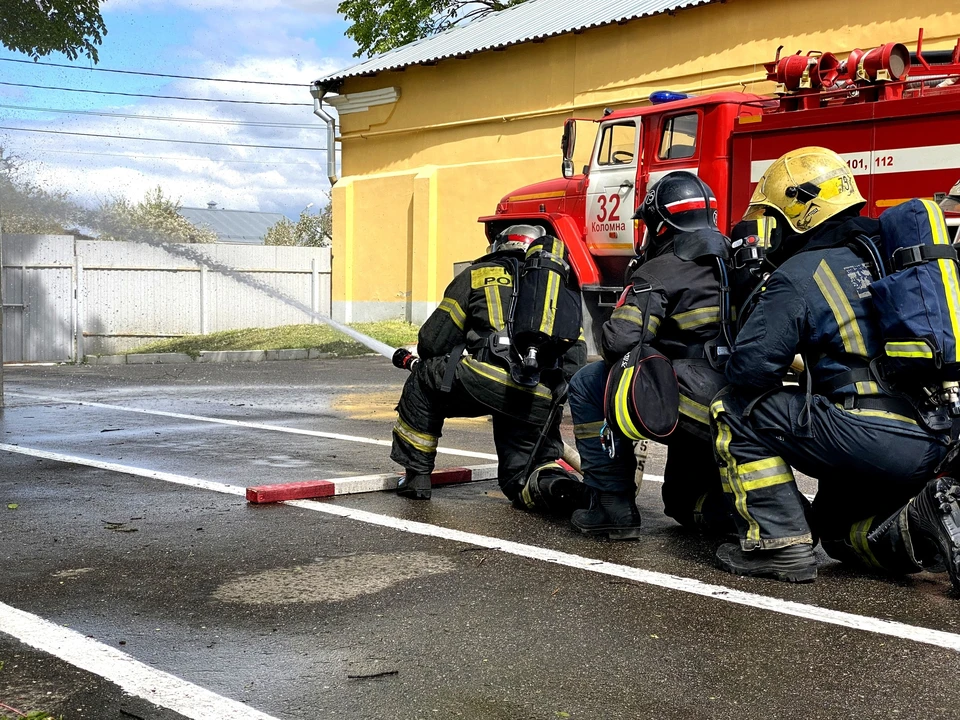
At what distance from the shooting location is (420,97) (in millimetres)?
23281

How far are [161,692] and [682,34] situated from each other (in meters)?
16.9

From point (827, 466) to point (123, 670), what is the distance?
2.71 m

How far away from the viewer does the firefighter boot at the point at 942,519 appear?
13.3 ft

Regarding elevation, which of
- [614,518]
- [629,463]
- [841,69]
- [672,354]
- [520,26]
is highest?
[520,26]

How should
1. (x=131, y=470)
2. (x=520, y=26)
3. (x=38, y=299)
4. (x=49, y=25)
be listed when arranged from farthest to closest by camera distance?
(x=520, y=26), (x=38, y=299), (x=49, y=25), (x=131, y=470)

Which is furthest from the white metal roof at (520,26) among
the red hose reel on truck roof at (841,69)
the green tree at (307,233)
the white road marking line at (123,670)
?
the green tree at (307,233)

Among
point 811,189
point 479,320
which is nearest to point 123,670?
point 479,320

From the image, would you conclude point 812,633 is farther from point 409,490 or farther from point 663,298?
point 409,490

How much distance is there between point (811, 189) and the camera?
178 inches

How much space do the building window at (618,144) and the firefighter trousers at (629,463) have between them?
304 inches

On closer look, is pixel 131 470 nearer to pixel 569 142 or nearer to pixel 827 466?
pixel 827 466

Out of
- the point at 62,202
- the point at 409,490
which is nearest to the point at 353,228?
the point at 62,202

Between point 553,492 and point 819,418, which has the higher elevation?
point 819,418

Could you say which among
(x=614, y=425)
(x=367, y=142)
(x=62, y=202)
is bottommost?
(x=614, y=425)
